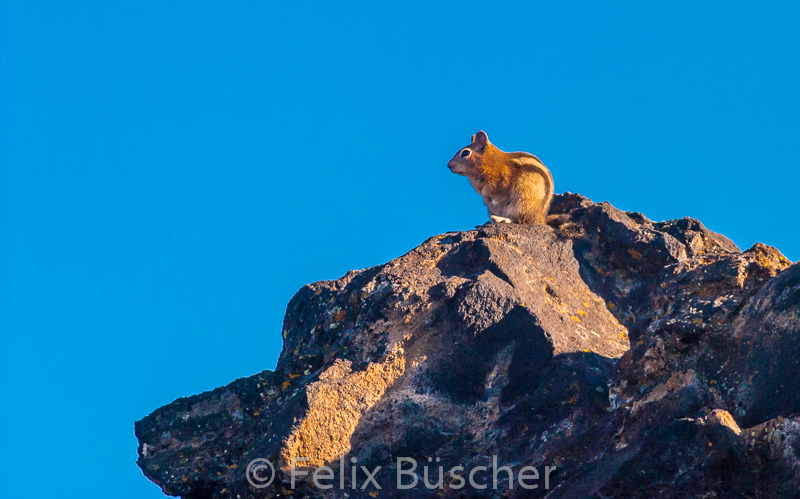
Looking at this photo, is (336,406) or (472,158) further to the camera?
(472,158)

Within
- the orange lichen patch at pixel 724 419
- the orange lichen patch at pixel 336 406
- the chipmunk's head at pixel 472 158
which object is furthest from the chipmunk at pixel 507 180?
the orange lichen patch at pixel 724 419

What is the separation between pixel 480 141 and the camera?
1521 cm

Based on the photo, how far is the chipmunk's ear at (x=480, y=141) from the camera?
15044mm

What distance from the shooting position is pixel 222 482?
27.2 ft

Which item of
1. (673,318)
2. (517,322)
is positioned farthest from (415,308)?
(673,318)

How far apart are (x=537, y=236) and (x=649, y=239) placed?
1392 millimetres

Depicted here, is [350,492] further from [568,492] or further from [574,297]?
[574,297]

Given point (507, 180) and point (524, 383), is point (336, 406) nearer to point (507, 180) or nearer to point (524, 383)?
point (524, 383)

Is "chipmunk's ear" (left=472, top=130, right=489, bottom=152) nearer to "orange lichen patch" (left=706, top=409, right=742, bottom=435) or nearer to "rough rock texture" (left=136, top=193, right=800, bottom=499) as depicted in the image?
"rough rock texture" (left=136, top=193, right=800, bottom=499)

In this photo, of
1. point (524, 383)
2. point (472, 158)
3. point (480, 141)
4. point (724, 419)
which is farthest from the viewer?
point (480, 141)

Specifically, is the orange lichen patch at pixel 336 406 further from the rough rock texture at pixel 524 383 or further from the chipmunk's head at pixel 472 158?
Result: the chipmunk's head at pixel 472 158

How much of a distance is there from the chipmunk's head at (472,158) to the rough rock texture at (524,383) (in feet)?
14.1

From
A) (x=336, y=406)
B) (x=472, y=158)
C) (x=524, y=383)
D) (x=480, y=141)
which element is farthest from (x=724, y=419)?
(x=480, y=141)

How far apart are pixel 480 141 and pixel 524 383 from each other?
27.0 feet
